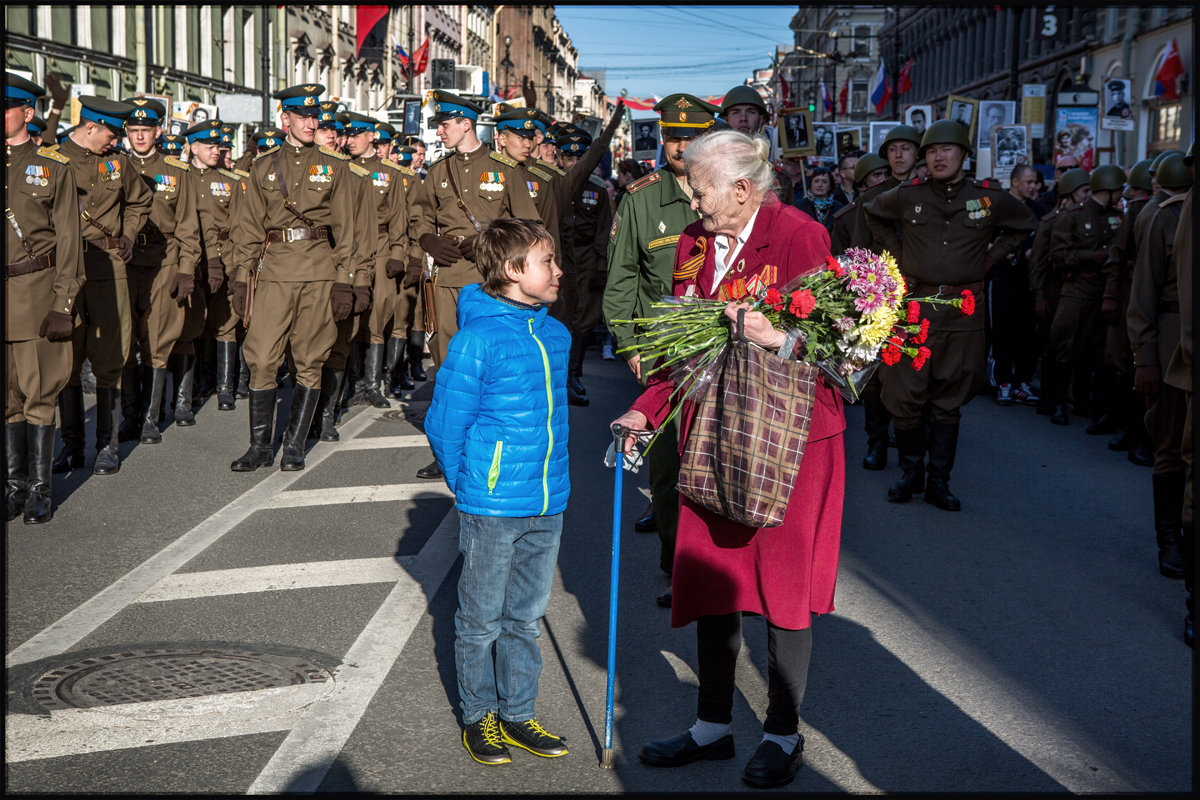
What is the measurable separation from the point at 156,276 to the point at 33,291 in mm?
3419

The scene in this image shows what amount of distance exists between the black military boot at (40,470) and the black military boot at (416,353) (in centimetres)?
650

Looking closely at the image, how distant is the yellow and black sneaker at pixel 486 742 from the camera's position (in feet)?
13.9

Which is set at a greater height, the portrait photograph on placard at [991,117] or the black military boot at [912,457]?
the portrait photograph on placard at [991,117]

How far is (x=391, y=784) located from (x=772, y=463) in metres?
1.48

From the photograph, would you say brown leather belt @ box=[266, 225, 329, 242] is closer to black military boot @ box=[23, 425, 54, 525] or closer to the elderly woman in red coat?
black military boot @ box=[23, 425, 54, 525]

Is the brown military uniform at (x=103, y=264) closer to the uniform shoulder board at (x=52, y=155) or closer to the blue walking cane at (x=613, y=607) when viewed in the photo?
the uniform shoulder board at (x=52, y=155)

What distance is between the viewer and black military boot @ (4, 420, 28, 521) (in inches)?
303

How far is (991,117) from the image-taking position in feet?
76.7

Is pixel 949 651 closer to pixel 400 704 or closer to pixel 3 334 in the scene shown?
pixel 400 704

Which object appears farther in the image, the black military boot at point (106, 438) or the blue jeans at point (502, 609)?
the black military boot at point (106, 438)

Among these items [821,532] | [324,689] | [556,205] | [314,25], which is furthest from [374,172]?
[314,25]

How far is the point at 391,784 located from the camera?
4.05m

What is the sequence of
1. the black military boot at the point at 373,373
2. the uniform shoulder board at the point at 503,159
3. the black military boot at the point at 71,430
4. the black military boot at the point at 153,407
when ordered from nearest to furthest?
the black military boot at the point at 71,430, the uniform shoulder board at the point at 503,159, the black military boot at the point at 153,407, the black military boot at the point at 373,373

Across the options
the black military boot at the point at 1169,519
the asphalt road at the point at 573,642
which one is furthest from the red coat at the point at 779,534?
the black military boot at the point at 1169,519
